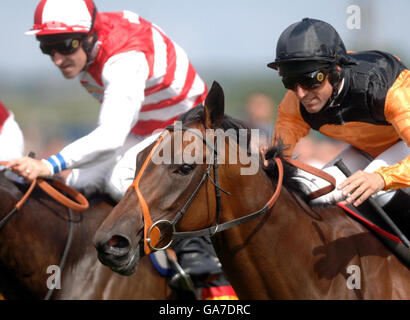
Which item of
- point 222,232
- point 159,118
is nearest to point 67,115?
point 159,118

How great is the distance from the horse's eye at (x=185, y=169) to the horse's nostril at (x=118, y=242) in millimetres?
372

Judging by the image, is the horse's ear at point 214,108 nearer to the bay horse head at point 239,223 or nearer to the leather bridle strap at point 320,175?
the bay horse head at point 239,223

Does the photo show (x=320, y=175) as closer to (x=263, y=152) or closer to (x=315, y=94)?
(x=263, y=152)

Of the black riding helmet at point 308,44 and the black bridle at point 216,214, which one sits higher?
the black riding helmet at point 308,44

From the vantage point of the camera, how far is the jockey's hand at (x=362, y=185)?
261 centimetres

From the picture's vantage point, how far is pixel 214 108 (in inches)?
104

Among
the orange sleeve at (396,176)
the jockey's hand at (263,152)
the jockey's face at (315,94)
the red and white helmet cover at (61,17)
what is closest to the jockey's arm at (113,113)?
the red and white helmet cover at (61,17)

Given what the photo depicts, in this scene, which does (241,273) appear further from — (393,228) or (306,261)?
(393,228)

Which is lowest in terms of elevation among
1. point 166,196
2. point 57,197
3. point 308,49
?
point 57,197

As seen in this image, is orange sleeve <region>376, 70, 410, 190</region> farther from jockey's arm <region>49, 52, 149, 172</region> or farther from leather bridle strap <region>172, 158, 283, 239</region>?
jockey's arm <region>49, 52, 149, 172</region>

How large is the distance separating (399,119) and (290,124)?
0.77 m

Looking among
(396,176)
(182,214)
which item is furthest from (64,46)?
(396,176)

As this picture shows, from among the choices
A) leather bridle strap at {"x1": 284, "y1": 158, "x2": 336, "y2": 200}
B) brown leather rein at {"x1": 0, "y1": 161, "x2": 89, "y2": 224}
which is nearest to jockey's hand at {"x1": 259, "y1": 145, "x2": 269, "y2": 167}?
leather bridle strap at {"x1": 284, "y1": 158, "x2": 336, "y2": 200}

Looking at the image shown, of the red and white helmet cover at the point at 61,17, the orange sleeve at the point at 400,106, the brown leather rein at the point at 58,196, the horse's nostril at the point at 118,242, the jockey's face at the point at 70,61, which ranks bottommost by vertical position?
the brown leather rein at the point at 58,196
